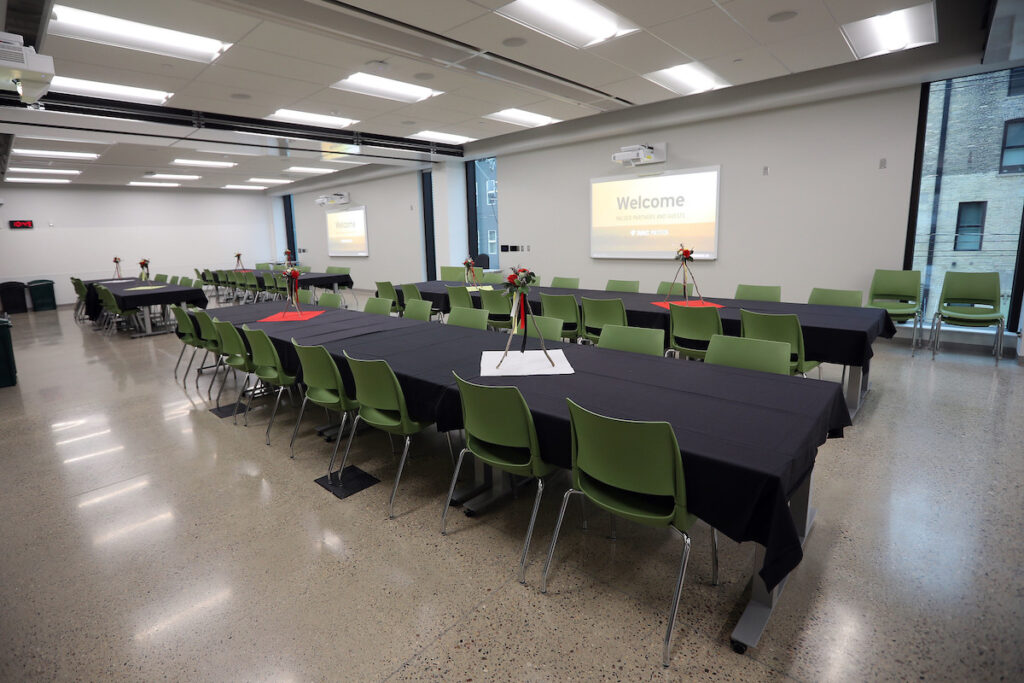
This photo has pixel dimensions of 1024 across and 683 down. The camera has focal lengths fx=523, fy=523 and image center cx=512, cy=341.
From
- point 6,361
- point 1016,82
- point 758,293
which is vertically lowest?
point 6,361

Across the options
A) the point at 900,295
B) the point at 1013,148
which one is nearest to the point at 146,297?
the point at 900,295

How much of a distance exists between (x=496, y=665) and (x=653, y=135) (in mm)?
7825

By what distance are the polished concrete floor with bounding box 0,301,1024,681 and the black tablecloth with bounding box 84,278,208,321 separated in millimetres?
4830

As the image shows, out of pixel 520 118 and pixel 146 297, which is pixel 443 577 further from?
pixel 146 297

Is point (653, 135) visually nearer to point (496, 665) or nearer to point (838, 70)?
point (838, 70)

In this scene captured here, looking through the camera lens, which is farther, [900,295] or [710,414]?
[900,295]

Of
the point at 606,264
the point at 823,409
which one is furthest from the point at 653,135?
the point at 823,409

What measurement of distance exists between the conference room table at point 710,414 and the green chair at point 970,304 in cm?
441

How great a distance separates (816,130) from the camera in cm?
655

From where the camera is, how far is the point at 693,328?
450 centimetres

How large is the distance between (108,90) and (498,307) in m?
4.82

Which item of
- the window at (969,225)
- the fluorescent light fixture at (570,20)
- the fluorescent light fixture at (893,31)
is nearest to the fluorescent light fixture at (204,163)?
the fluorescent light fixture at (570,20)

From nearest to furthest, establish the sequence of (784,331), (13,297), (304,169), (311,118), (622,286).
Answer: (784,331) < (622,286) < (311,118) < (304,169) < (13,297)

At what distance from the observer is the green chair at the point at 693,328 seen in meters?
4.37
